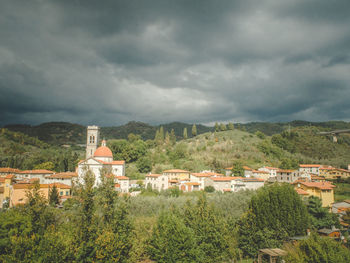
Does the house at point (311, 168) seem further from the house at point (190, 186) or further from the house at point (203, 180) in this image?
the house at point (190, 186)

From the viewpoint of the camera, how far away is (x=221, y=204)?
32.4m

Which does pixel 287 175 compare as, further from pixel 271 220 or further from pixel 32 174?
pixel 32 174

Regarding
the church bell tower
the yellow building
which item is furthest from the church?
the yellow building

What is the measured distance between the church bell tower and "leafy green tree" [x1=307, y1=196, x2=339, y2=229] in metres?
52.0

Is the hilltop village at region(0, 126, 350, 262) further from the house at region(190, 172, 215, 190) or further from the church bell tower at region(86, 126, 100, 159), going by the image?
the church bell tower at region(86, 126, 100, 159)

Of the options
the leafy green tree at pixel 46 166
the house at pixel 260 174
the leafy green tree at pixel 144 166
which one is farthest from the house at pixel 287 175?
the leafy green tree at pixel 46 166

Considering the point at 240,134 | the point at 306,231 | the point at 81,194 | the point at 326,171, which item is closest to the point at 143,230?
the point at 81,194

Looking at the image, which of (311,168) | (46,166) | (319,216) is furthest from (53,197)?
(311,168)

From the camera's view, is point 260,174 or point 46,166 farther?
point 46,166

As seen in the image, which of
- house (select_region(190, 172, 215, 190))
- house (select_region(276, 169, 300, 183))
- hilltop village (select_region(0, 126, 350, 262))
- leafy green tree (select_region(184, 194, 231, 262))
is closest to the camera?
hilltop village (select_region(0, 126, 350, 262))

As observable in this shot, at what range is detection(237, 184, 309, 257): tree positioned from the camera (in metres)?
23.3

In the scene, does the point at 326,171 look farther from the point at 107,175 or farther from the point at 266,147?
the point at 107,175

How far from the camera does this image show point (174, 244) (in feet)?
57.1

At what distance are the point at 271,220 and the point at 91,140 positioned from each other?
5012 cm
